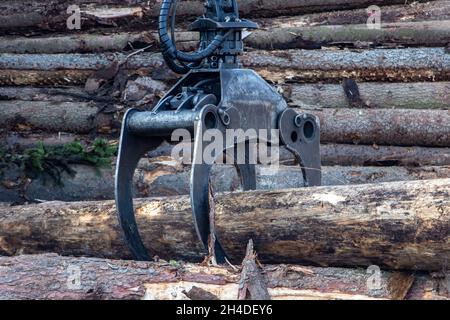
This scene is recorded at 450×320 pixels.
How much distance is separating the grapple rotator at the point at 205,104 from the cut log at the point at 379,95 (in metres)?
2.60

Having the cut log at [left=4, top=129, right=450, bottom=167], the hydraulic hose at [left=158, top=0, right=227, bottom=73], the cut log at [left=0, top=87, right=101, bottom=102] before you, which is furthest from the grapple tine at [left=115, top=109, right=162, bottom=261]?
the cut log at [left=0, top=87, right=101, bottom=102]

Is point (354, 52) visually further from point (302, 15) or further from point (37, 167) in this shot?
point (37, 167)

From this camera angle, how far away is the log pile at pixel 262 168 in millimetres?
4340

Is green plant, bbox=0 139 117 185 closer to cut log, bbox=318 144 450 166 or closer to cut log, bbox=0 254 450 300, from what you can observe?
cut log, bbox=318 144 450 166

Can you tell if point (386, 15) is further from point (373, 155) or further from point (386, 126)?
point (373, 155)

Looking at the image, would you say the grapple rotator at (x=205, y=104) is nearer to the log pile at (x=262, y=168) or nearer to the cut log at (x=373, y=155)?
the log pile at (x=262, y=168)

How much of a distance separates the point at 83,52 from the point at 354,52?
268cm

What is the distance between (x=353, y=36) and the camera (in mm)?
8352

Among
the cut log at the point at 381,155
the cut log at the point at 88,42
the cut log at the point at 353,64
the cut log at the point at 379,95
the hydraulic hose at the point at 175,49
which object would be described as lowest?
the cut log at the point at 381,155

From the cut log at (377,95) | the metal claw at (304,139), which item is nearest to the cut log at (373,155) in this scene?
the cut log at (377,95)

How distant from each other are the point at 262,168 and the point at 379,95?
137 centimetres

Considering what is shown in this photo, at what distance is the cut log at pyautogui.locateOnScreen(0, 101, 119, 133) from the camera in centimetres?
830

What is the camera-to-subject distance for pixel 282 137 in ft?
18.1
